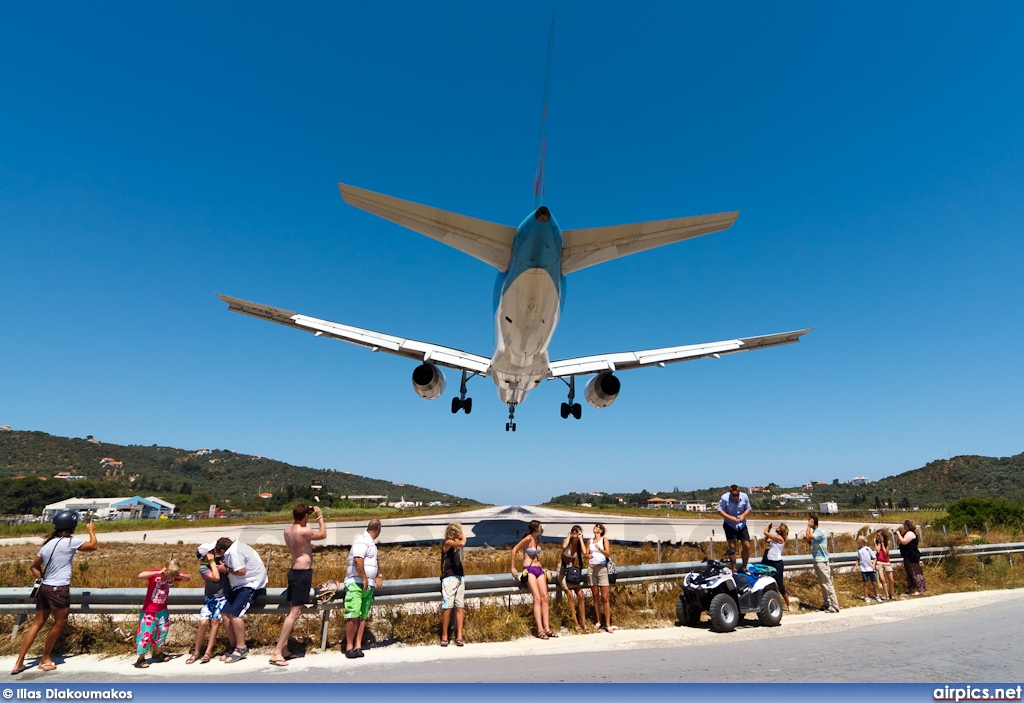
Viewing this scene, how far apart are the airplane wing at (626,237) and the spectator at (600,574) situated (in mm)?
7445

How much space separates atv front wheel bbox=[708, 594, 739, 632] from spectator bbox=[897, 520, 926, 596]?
6.60 meters

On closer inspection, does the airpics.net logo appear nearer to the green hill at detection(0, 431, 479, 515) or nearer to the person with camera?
the person with camera

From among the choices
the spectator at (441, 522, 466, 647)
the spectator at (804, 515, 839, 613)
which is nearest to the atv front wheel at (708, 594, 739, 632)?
the spectator at (804, 515, 839, 613)

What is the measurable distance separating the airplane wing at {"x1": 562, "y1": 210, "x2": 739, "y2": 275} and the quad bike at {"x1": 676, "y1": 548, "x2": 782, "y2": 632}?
288 inches

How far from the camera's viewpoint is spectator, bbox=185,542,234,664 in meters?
6.12

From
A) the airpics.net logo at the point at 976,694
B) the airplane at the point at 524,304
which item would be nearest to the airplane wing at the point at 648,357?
the airplane at the point at 524,304

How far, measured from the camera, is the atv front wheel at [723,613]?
24.6 feet

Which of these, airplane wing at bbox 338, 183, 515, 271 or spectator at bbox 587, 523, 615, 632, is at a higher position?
airplane wing at bbox 338, 183, 515, 271

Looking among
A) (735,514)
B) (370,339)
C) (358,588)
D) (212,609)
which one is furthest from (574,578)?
(370,339)

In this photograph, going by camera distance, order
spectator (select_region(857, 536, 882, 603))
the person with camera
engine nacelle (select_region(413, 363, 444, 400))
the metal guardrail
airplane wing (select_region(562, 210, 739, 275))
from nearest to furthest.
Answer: the person with camera → the metal guardrail → spectator (select_region(857, 536, 882, 603)) → airplane wing (select_region(562, 210, 739, 275)) → engine nacelle (select_region(413, 363, 444, 400))

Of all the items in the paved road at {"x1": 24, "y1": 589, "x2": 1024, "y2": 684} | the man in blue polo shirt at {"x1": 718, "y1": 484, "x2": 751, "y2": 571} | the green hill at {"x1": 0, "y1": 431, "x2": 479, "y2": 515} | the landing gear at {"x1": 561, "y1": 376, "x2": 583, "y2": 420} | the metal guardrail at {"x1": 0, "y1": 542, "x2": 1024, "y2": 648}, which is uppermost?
the landing gear at {"x1": 561, "y1": 376, "x2": 583, "y2": 420}

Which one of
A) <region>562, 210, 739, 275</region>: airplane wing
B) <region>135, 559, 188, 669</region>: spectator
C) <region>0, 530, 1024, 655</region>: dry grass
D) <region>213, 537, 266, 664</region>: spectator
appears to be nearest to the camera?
<region>135, 559, 188, 669</region>: spectator

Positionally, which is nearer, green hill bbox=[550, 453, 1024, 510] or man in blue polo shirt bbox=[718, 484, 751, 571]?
man in blue polo shirt bbox=[718, 484, 751, 571]

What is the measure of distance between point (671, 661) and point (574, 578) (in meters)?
2.13
